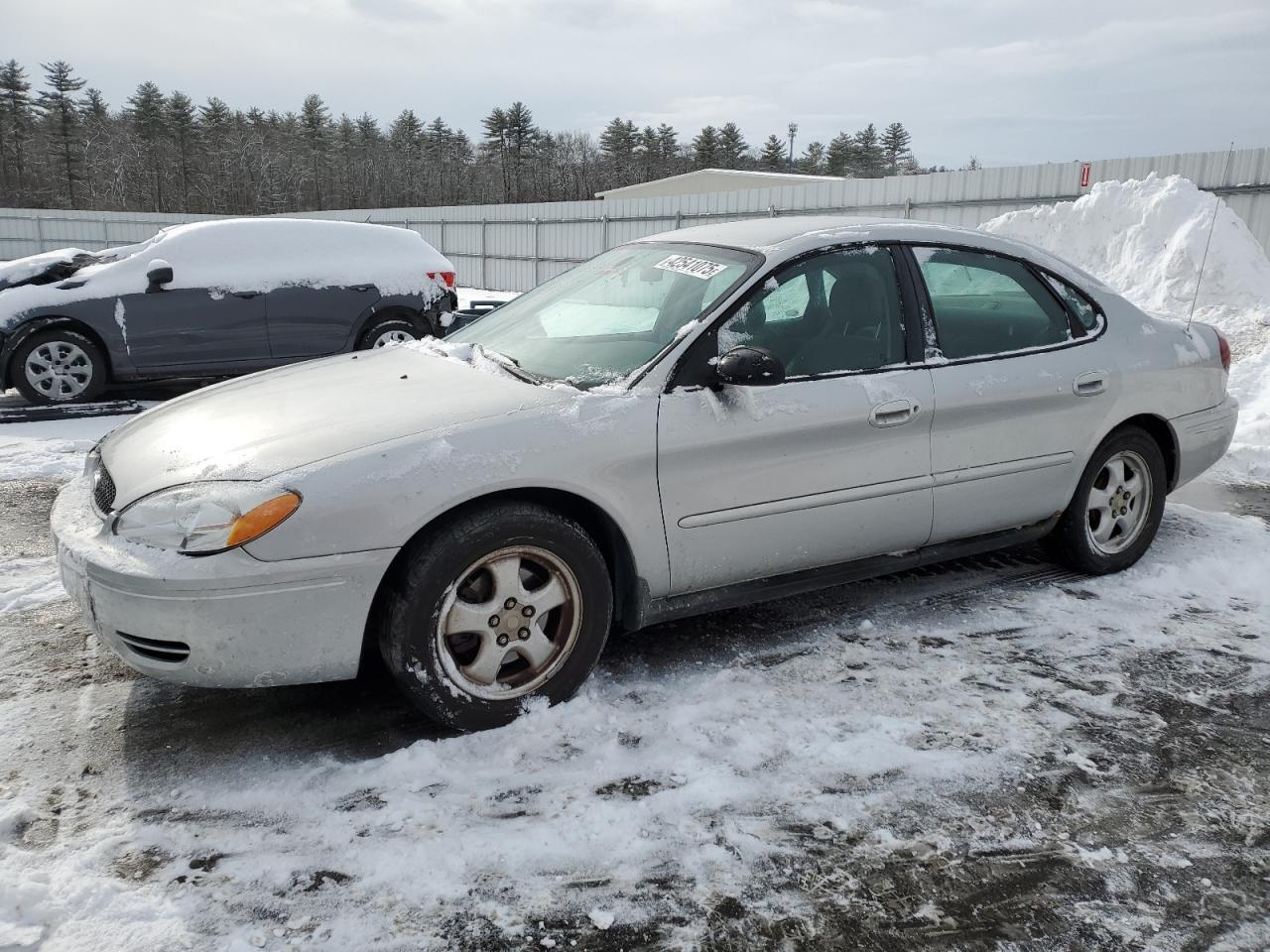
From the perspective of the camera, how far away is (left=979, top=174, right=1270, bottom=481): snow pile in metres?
9.77

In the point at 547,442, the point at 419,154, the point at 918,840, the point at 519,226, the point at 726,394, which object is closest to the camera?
the point at 918,840

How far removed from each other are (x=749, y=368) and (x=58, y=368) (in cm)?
725

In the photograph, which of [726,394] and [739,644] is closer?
[726,394]

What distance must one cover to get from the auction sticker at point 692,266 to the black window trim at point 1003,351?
805 millimetres

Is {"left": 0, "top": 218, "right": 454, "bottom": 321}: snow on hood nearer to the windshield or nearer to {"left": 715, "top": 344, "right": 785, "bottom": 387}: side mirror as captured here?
the windshield

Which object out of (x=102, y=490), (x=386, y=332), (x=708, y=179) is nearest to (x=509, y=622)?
(x=102, y=490)

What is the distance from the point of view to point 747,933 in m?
2.09

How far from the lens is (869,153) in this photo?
290 feet

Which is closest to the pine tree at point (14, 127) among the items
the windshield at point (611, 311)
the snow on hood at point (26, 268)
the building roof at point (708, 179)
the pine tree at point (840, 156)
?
the building roof at point (708, 179)

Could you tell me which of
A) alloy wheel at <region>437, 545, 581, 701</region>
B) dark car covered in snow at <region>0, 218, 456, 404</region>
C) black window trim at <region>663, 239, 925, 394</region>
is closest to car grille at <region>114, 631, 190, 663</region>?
alloy wheel at <region>437, 545, 581, 701</region>

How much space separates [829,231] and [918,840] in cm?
232

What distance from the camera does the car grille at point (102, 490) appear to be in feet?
9.45

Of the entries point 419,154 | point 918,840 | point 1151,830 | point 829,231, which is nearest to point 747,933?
point 918,840

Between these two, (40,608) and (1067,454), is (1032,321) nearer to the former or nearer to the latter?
(1067,454)
